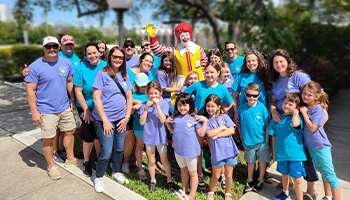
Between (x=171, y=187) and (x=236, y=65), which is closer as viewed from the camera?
(x=171, y=187)

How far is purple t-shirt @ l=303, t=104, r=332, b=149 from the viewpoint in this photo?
2666 millimetres

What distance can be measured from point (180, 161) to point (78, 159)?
1841 mm

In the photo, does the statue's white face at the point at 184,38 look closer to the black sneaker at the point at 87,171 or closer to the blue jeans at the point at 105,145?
the blue jeans at the point at 105,145

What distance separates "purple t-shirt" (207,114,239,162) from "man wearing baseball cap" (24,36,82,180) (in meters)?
1.99

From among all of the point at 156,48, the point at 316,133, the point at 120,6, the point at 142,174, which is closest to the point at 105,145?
the point at 142,174

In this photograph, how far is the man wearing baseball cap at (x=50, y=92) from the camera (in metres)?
3.23

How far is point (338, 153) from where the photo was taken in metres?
4.43

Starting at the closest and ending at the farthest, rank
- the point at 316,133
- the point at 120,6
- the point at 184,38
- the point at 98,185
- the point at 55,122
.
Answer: the point at 316,133
the point at 98,185
the point at 55,122
the point at 184,38
the point at 120,6

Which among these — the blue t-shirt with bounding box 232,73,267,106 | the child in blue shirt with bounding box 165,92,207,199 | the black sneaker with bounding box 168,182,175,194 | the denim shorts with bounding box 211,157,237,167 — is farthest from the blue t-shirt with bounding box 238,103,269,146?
the black sneaker with bounding box 168,182,175,194

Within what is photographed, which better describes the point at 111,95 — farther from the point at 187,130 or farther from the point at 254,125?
the point at 254,125

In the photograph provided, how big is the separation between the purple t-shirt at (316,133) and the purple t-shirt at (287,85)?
0.91 ft

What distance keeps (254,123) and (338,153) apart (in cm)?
241

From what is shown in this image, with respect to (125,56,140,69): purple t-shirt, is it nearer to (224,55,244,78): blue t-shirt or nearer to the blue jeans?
the blue jeans

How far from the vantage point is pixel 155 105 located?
3018mm
